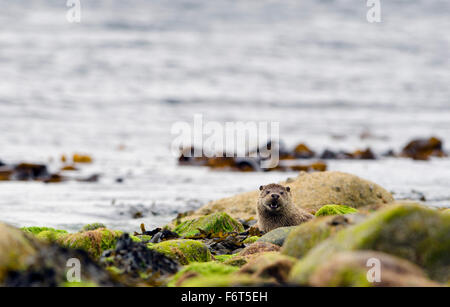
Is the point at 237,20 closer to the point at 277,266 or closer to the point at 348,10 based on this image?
the point at 348,10

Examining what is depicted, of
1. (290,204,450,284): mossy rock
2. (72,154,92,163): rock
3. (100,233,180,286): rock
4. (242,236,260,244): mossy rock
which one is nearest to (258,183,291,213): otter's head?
(242,236,260,244): mossy rock

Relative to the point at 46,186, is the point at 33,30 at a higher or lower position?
higher

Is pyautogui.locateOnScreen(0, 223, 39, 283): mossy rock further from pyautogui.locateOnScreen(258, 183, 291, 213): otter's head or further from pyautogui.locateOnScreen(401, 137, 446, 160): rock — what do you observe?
pyautogui.locateOnScreen(401, 137, 446, 160): rock

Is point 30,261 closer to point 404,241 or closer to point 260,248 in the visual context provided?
point 404,241

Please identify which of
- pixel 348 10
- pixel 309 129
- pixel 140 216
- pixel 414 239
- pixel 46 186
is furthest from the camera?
pixel 348 10

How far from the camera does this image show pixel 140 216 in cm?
910

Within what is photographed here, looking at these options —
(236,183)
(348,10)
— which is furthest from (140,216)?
(348,10)

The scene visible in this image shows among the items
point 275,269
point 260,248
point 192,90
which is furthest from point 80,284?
point 192,90

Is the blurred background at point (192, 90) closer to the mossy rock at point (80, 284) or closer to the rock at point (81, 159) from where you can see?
the rock at point (81, 159)

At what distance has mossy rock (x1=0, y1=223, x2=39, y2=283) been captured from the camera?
3.24 meters

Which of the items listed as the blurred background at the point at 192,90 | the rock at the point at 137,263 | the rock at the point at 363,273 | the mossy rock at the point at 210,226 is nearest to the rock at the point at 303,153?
the blurred background at the point at 192,90

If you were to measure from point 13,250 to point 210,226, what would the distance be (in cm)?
385

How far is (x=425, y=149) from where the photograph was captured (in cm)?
1591

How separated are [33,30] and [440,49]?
79.4ft
